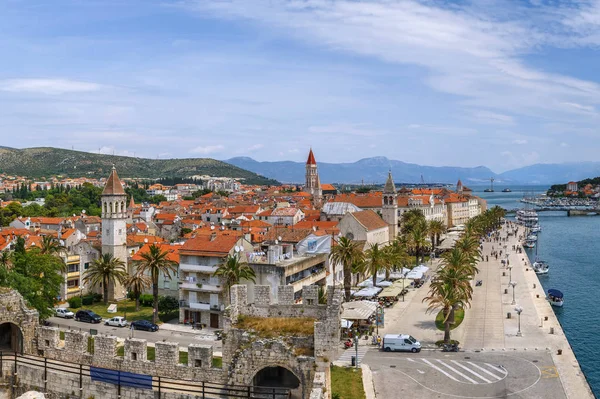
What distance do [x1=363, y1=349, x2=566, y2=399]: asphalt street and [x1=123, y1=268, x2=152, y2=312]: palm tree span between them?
26.1 meters

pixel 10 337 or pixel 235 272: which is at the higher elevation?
pixel 235 272

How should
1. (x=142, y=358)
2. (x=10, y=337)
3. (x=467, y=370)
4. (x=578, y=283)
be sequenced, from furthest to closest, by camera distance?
(x=578, y=283) → (x=467, y=370) → (x=10, y=337) → (x=142, y=358)

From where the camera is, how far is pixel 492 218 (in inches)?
5984

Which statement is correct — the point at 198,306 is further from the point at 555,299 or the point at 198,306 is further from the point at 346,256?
the point at 555,299

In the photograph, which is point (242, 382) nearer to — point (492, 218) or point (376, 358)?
point (376, 358)

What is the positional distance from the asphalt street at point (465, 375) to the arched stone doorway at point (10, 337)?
1958 cm

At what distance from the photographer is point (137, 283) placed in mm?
56250

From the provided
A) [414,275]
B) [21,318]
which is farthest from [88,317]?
[414,275]

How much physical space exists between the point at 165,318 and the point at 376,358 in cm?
2339

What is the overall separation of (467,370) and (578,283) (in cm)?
5424

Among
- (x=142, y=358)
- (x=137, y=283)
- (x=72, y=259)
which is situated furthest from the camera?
(x=72, y=259)

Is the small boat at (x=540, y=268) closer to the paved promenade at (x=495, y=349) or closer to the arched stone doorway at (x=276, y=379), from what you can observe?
the paved promenade at (x=495, y=349)

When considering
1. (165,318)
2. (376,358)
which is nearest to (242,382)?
(376,358)

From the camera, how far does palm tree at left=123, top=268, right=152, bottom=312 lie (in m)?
56.1
